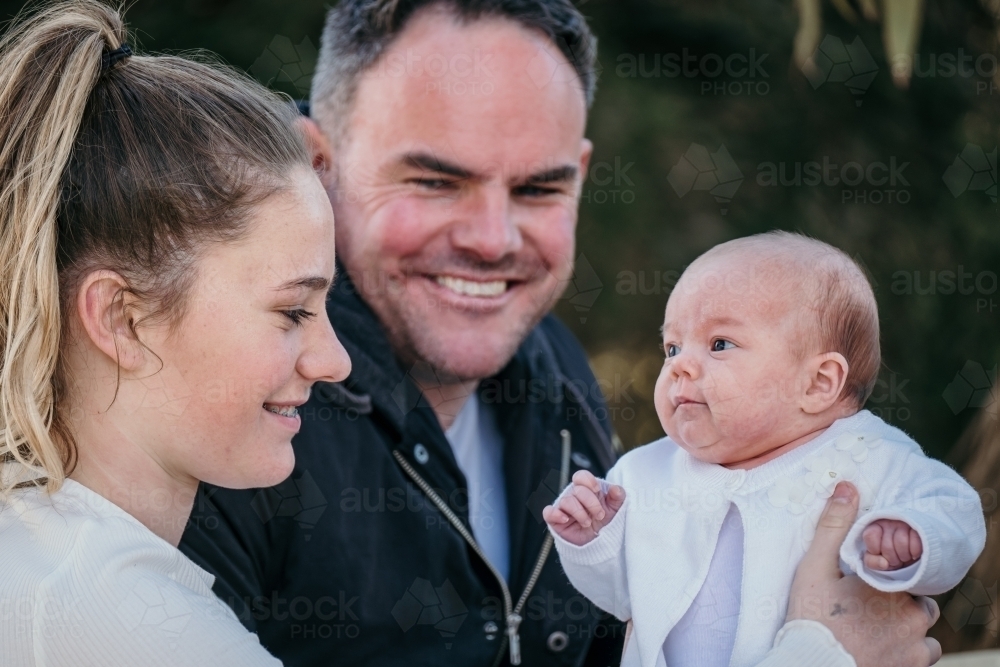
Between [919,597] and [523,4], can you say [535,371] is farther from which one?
[919,597]

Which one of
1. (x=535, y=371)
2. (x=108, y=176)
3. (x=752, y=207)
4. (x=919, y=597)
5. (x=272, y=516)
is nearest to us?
(x=108, y=176)

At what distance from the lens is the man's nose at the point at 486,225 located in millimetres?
2271

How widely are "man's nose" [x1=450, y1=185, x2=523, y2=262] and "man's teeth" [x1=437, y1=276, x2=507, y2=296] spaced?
86 millimetres

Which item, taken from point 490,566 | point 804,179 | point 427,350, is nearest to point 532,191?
point 427,350

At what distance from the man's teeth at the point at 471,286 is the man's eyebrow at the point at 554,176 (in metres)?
0.24

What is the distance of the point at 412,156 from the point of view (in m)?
2.24

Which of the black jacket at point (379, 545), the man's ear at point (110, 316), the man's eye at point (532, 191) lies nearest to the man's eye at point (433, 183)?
the man's eye at point (532, 191)

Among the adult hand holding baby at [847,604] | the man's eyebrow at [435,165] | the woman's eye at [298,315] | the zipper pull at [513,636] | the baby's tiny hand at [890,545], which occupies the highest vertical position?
the man's eyebrow at [435,165]

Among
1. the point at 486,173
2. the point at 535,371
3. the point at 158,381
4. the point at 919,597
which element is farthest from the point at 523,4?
the point at 919,597

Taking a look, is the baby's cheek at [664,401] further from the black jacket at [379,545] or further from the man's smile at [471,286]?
the man's smile at [471,286]

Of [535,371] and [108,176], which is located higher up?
[108,176]

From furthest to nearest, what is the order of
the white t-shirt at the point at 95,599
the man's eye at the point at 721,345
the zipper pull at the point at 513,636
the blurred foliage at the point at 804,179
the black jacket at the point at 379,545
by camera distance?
the blurred foliage at the point at 804,179
the zipper pull at the point at 513,636
the black jacket at the point at 379,545
the man's eye at the point at 721,345
the white t-shirt at the point at 95,599

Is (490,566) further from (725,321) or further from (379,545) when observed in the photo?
(725,321)

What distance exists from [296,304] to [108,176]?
1.01ft
